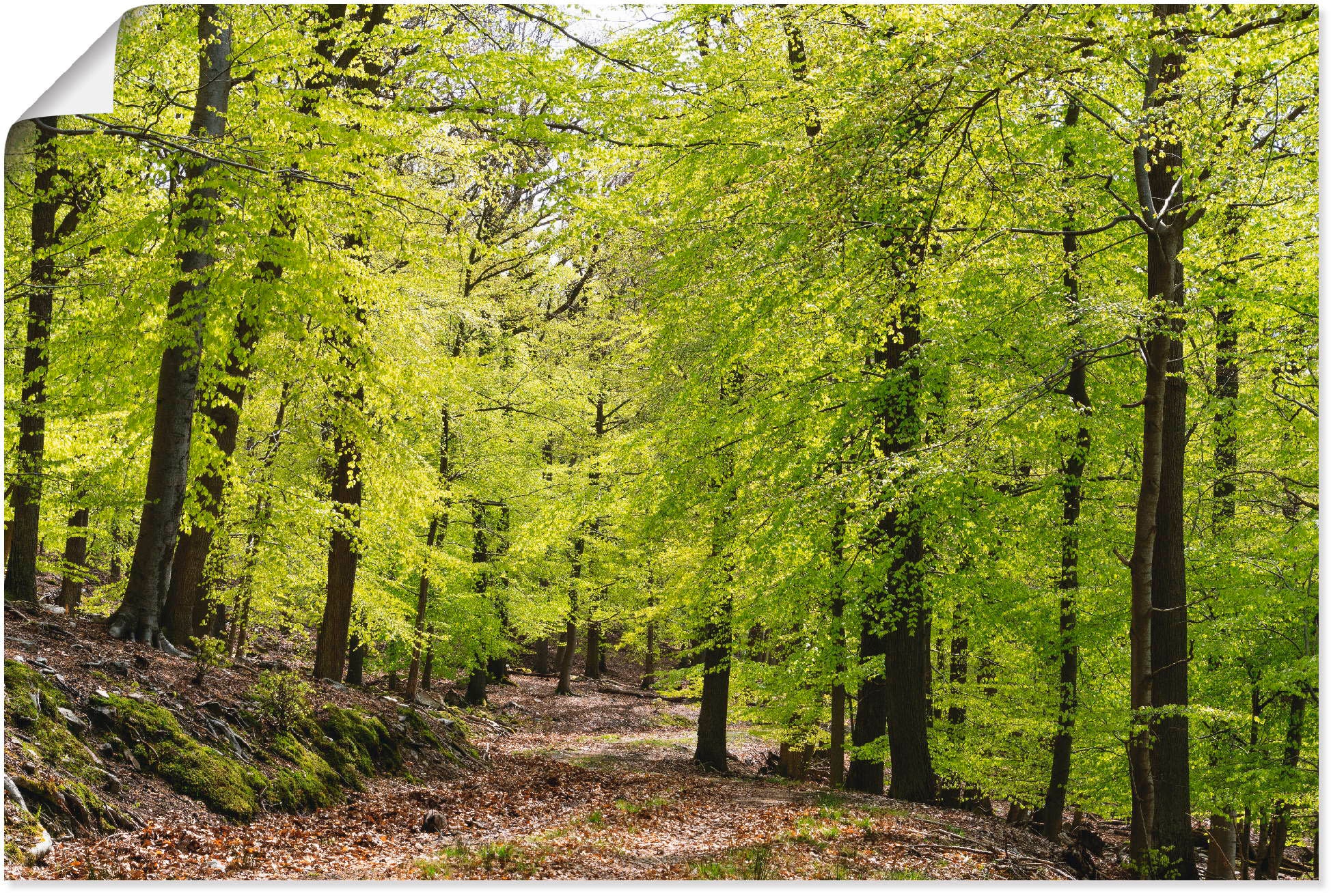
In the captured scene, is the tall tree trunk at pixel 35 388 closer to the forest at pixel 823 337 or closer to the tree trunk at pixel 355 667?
the forest at pixel 823 337

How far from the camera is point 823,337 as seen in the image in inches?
338

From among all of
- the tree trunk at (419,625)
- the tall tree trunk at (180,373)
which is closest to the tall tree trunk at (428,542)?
the tree trunk at (419,625)

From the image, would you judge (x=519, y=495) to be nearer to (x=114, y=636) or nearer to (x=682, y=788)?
(x=682, y=788)

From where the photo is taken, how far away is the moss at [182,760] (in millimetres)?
5625

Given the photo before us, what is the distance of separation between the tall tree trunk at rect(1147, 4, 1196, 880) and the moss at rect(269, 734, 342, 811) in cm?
614

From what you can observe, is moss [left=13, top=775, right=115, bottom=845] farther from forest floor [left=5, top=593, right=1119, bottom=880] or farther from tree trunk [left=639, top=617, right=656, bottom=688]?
tree trunk [left=639, top=617, right=656, bottom=688]

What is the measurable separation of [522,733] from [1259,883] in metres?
13.0

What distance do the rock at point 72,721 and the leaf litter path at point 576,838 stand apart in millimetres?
831

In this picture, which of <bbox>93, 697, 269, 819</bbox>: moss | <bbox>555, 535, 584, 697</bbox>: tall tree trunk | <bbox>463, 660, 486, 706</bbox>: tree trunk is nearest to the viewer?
<bbox>93, 697, 269, 819</bbox>: moss

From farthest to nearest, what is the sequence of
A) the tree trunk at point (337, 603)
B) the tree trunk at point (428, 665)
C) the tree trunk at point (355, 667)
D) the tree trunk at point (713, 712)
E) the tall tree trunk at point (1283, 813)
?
the tree trunk at point (428, 665) < the tree trunk at point (355, 667) < the tree trunk at point (713, 712) < the tree trunk at point (337, 603) < the tall tree trunk at point (1283, 813)

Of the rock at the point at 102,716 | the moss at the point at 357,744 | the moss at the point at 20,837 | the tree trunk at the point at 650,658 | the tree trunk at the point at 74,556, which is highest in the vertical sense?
the tree trunk at the point at 74,556

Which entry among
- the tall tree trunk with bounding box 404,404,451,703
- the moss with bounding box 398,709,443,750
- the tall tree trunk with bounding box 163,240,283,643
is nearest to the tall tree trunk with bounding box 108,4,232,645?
the tall tree trunk with bounding box 163,240,283,643

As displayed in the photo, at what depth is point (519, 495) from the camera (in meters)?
16.2

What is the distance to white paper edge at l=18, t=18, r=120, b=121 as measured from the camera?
16.4ft
